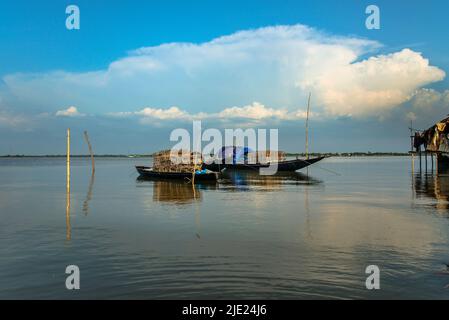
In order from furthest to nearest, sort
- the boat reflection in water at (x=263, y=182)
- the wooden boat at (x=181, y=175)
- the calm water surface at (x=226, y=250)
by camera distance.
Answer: the wooden boat at (x=181, y=175), the boat reflection in water at (x=263, y=182), the calm water surface at (x=226, y=250)

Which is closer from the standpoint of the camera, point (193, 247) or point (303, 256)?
point (303, 256)

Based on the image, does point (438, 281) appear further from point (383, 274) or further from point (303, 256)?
point (303, 256)

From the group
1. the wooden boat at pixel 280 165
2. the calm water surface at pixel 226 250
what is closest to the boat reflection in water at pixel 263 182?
the wooden boat at pixel 280 165

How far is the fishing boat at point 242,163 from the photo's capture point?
53469 mm

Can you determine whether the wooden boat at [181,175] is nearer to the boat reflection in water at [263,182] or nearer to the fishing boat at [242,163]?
the boat reflection in water at [263,182]

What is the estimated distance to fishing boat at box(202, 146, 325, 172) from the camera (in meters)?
53.5

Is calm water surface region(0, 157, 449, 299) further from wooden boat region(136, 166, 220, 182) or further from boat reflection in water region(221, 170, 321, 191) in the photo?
wooden boat region(136, 166, 220, 182)

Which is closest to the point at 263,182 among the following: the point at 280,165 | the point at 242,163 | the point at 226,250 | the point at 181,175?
the point at 181,175

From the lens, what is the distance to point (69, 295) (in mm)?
7867

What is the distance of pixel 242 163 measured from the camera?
2371 inches

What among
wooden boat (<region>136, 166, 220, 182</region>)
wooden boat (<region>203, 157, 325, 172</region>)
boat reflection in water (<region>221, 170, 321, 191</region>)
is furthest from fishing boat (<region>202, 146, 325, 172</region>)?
wooden boat (<region>136, 166, 220, 182</region>)
